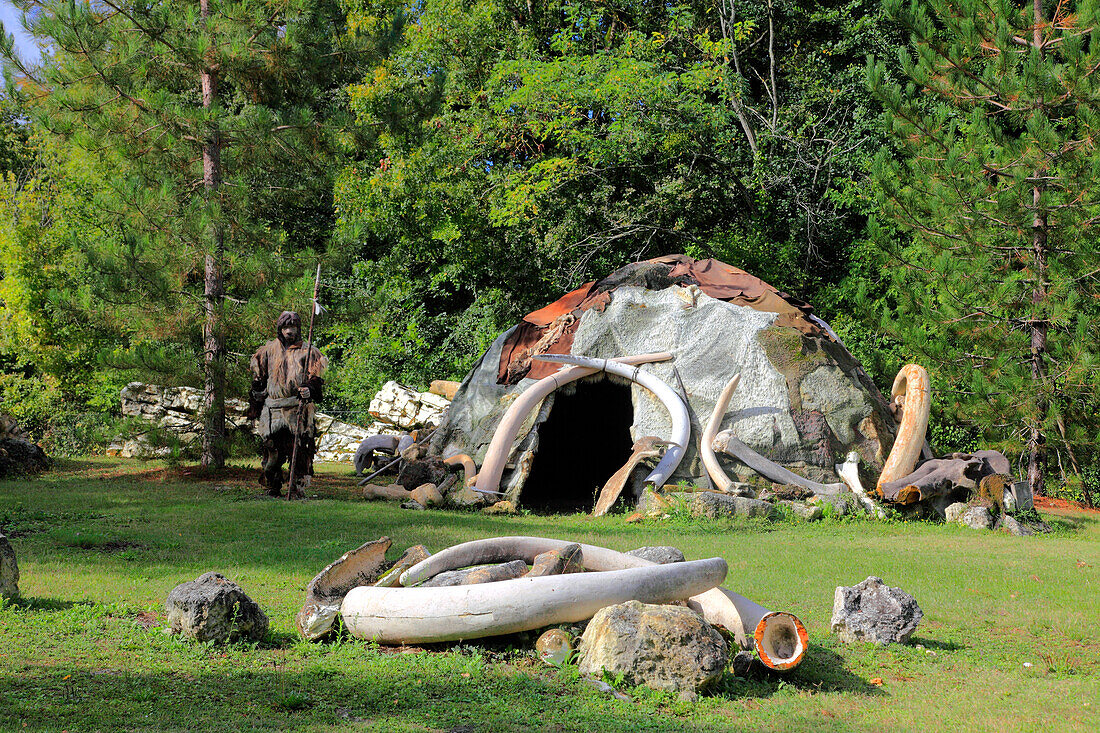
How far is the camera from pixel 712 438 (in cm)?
1105

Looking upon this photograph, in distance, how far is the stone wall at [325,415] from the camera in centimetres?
1712

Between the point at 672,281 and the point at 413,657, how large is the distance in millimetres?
9029

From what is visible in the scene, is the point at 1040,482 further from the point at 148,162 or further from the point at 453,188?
the point at 148,162

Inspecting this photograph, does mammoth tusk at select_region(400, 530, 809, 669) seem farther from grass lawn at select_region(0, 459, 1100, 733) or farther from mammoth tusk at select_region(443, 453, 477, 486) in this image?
mammoth tusk at select_region(443, 453, 477, 486)

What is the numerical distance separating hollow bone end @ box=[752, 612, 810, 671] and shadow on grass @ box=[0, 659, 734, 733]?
28.8 inches

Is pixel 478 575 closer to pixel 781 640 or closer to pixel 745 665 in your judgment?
pixel 745 665

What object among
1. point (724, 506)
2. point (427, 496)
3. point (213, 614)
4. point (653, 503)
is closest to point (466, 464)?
point (427, 496)

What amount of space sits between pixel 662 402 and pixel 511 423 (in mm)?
1928

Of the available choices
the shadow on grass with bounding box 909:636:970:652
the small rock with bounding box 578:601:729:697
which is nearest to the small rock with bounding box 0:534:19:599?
the small rock with bounding box 578:601:729:697

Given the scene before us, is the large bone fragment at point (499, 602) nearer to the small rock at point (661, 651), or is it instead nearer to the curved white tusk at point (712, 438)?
the small rock at point (661, 651)

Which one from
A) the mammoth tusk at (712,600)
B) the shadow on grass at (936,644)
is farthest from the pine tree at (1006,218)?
the mammoth tusk at (712,600)

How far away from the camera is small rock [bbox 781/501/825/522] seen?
10.1 meters

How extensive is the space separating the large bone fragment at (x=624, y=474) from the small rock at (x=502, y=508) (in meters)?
0.97

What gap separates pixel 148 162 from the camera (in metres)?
13.0
